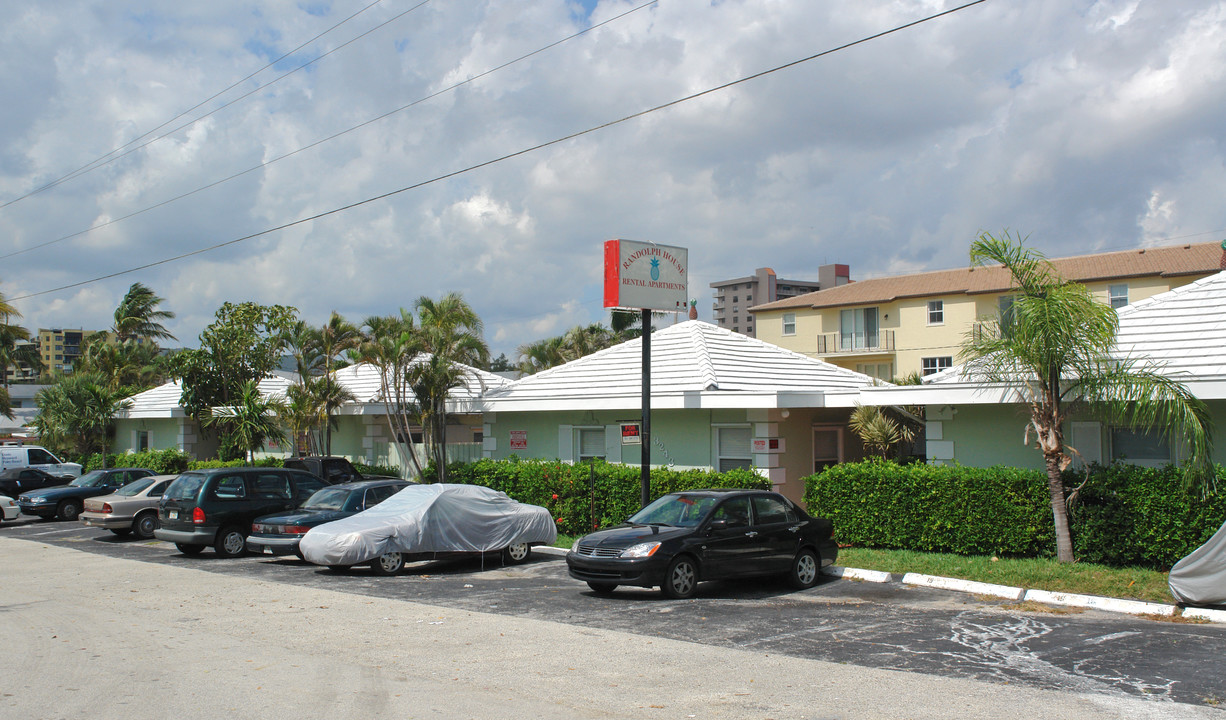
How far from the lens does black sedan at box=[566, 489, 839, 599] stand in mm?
12344

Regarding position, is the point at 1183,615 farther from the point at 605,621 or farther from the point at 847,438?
the point at 847,438

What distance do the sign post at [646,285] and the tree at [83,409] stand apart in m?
25.4

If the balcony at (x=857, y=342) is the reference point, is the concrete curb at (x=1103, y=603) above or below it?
below

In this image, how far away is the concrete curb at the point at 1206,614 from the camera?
10539 millimetres

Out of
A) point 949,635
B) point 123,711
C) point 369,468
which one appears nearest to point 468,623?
point 123,711

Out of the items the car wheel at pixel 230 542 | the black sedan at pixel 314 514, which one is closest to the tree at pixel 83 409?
the car wheel at pixel 230 542

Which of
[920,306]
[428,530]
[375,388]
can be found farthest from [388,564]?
[920,306]

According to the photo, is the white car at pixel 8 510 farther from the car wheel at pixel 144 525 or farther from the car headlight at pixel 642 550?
the car headlight at pixel 642 550

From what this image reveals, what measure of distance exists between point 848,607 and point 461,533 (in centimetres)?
655

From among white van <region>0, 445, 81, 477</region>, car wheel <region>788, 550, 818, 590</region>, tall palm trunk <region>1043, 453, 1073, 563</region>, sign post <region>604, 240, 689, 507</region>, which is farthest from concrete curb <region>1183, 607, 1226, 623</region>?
white van <region>0, 445, 81, 477</region>

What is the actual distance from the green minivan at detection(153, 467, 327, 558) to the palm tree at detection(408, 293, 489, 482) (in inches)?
195

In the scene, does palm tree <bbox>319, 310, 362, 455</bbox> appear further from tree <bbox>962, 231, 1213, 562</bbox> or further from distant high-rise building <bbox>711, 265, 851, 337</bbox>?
distant high-rise building <bbox>711, 265, 851, 337</bbox>

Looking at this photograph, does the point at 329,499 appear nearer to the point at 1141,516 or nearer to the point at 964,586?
the point at 964,586

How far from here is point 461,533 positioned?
50.6 ft
